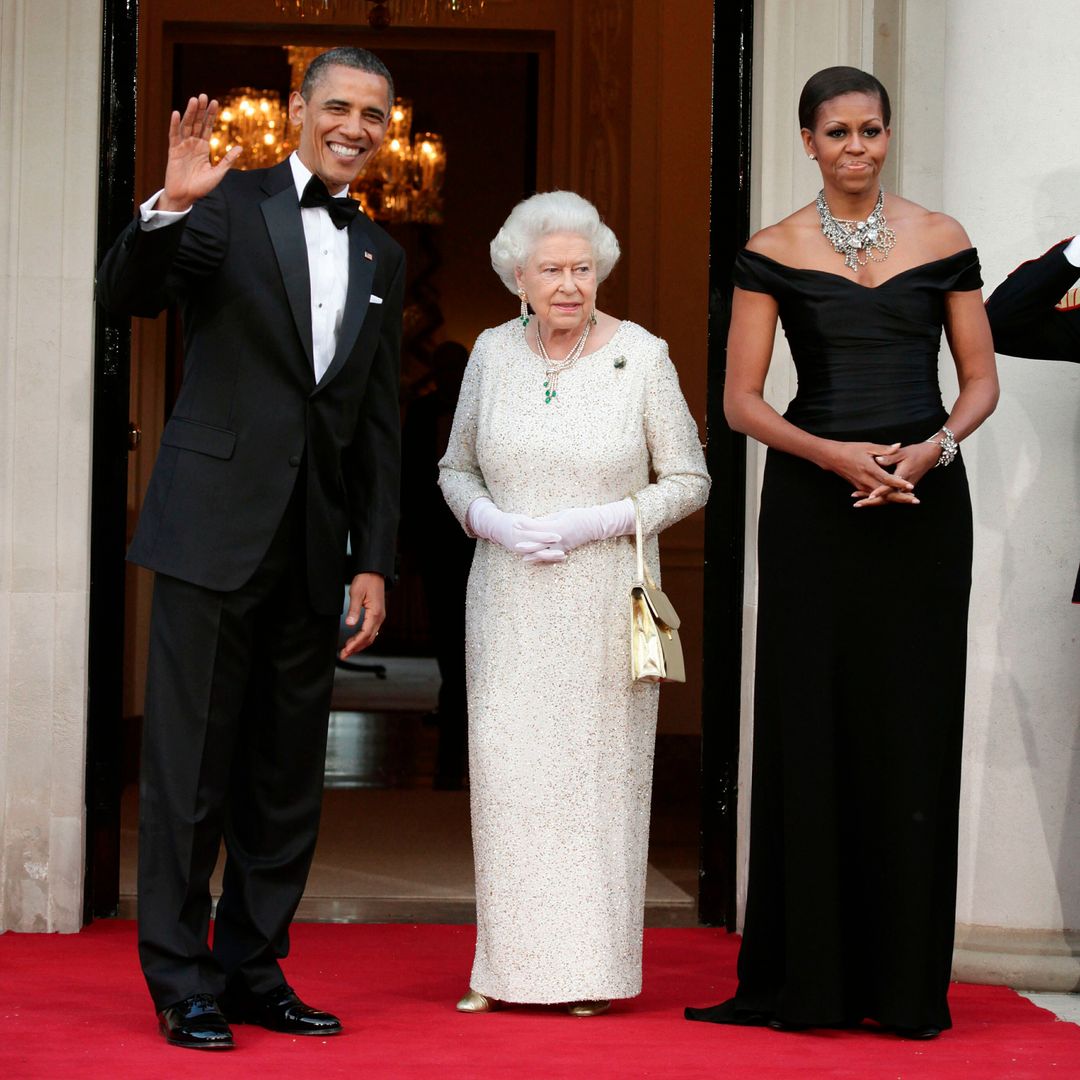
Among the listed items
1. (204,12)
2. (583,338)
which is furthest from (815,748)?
(204,12)

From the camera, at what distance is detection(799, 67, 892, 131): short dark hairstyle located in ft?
12.9

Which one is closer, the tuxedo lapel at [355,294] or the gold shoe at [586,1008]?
the tuxedo lapel at [355,294]

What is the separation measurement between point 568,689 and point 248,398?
38.2 inches

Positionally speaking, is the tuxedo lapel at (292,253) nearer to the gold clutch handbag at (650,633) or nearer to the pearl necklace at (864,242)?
the gold clutch handbag at (650,633)

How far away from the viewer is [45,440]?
16.8 feet

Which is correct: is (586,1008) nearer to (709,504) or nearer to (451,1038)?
(451,1038)

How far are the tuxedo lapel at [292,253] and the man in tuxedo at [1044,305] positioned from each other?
5.52ft

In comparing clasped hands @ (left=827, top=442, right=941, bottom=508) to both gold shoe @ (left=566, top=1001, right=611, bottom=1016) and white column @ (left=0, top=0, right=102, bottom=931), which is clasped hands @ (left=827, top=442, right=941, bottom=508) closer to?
gold shoe @ (left=566, top=1001, right=611, bottom=1016)

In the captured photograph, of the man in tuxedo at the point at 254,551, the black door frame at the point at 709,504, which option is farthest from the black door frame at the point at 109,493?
the man in tuxedo at the point at 254,551

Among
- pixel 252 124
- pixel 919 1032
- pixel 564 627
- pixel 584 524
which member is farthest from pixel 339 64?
pixel 252 124

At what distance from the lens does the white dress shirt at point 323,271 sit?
151 inches

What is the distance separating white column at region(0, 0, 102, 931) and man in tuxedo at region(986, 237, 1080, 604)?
2.46 meters

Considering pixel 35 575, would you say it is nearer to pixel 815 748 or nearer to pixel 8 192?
pixel 8 192

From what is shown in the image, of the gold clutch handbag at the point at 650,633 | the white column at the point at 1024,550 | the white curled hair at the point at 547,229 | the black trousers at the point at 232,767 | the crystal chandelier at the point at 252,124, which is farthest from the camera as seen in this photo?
the crystal chandelier at the point at 252,124
